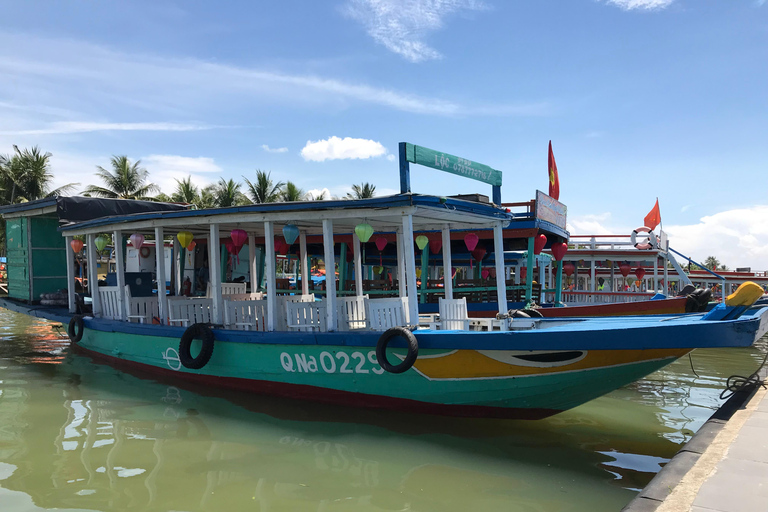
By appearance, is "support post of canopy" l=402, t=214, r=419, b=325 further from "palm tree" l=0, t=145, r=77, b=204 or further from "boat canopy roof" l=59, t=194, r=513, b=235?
"palm tree" l=0, t=145, r=77, b=204

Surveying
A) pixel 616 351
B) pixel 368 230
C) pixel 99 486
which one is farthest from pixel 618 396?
pixel 99 486

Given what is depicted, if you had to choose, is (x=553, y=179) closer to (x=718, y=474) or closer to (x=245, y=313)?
(x=245, y=313)

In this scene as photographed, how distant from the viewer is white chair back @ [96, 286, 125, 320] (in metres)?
10.2

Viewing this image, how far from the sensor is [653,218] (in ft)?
63.1

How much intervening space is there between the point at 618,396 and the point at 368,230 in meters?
5.43

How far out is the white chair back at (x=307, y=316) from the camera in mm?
7434

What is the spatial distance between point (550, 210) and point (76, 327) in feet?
35.2

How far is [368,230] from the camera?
6996 mm

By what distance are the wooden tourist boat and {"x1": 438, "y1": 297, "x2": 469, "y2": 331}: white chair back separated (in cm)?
2

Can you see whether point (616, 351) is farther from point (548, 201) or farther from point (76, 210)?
point (76, 210)

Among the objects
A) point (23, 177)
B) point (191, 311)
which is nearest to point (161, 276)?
point (191, 311)

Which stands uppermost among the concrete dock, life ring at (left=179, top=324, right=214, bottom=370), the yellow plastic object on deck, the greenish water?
the yellow plastic object on deck

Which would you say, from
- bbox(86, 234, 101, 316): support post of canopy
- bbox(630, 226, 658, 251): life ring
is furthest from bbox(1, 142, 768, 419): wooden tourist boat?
bbox(630, 226, 658, 251): life ring

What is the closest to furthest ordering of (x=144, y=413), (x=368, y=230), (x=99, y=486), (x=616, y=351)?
(x=99, y=486), (x=616, y=351), (x=368, y=230), (x=144, y=413)
